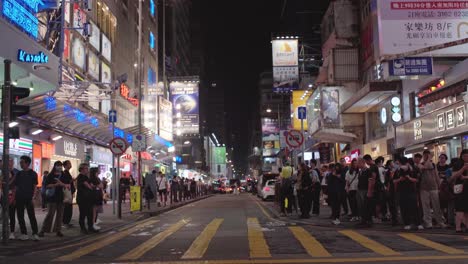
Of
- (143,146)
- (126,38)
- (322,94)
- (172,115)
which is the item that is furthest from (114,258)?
(172,115)

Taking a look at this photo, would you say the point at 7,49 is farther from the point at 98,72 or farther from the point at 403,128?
the point at 98,72

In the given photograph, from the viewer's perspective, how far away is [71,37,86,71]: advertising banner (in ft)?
99.2

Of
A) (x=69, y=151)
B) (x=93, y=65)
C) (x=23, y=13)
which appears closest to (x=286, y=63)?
(x=93, y=65)

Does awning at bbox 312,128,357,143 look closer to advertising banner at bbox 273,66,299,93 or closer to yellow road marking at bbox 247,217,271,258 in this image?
advertising banner at bbox 273,66,299,93

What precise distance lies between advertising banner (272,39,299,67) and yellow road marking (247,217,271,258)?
31.3 m

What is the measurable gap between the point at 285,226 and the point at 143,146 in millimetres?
9209

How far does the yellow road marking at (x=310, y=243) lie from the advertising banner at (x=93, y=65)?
23.6 meters

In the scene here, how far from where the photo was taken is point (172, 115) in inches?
2186

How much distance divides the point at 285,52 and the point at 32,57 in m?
31.7

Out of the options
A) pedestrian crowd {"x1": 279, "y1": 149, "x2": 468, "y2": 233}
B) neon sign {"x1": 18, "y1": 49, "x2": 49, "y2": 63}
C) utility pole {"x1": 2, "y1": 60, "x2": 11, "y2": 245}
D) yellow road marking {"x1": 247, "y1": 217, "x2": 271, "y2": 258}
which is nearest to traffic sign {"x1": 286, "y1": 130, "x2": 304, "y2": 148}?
pedestrian crowd {"x1": 279, "y1": 149, "x2": 468, "y2": 233}

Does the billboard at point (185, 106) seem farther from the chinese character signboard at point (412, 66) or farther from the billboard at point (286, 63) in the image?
the chinese character signboard at point (412, 66)

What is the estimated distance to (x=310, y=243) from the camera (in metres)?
10.5

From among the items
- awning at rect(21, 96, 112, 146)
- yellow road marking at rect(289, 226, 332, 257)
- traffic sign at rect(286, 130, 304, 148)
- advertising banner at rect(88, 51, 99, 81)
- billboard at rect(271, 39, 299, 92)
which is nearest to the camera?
yellow road marking at rect(289, 226, 332, 257)

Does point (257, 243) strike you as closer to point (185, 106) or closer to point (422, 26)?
point (422, 26)
